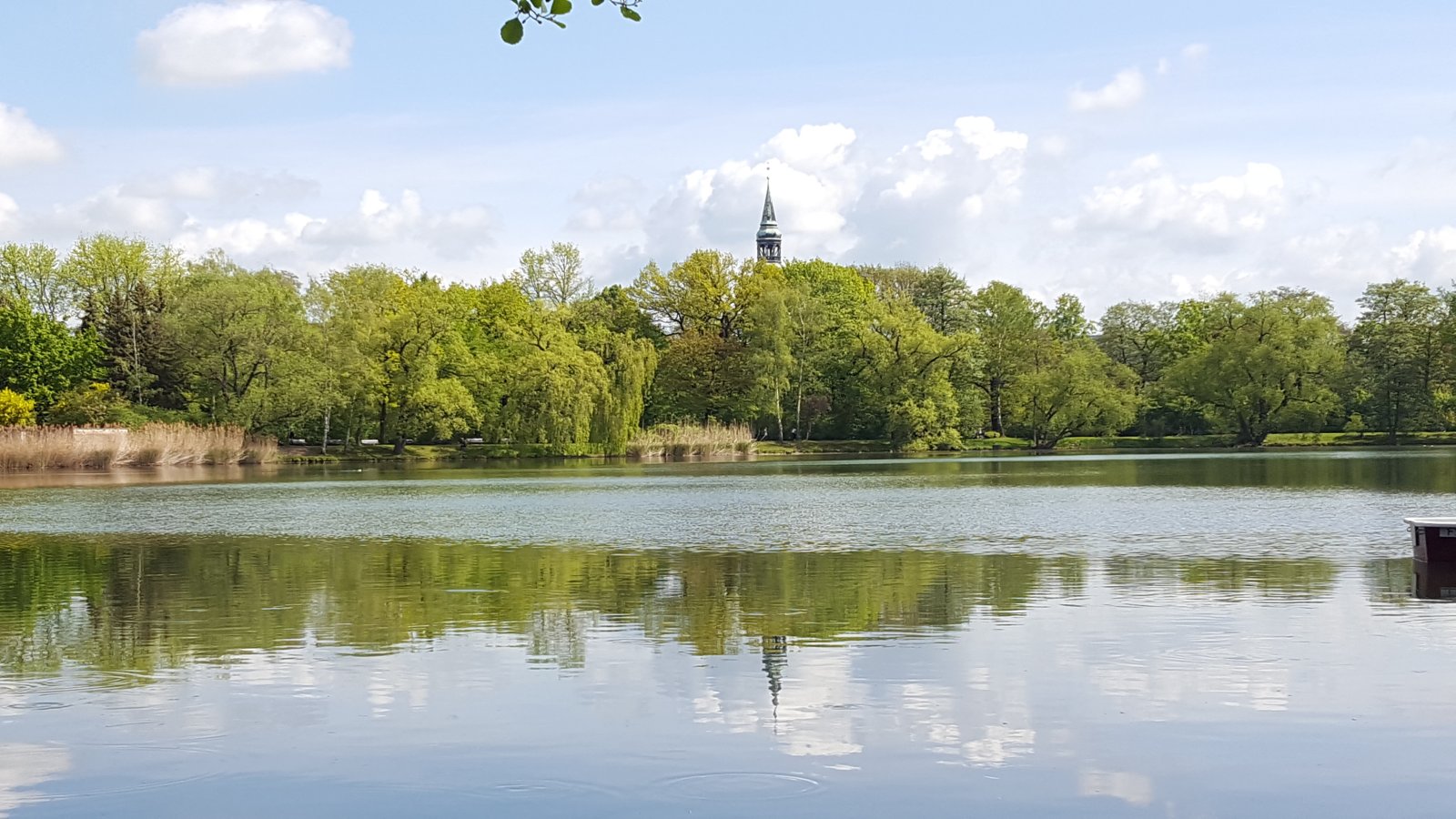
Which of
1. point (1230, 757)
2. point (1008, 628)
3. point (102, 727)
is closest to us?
point (1230, 757)

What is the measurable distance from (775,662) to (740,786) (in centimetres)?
362

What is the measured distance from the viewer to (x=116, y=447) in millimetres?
56844

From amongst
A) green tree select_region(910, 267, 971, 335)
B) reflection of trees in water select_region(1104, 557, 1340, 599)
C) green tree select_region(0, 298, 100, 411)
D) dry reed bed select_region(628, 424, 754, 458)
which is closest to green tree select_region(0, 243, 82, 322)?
green tree select_region(0, 298, 100, 411)

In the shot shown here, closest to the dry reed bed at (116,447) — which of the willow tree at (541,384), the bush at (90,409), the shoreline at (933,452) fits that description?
the bush at (90,409)

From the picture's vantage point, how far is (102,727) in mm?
8664

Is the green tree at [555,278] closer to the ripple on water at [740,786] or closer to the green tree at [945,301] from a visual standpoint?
the green tree at [945,301]

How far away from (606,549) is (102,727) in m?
12.7

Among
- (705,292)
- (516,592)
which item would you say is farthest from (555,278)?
(516,592)

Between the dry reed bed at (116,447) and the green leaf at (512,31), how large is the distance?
55311mm

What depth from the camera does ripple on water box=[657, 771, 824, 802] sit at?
698 centimetres

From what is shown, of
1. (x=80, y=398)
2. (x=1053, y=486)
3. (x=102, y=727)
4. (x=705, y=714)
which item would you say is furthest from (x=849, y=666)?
(x=80, y=398)

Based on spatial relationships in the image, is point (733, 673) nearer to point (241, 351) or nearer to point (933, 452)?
point (241, 351)

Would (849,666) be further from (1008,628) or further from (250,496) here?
(250,496)

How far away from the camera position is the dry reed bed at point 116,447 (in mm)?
54938
